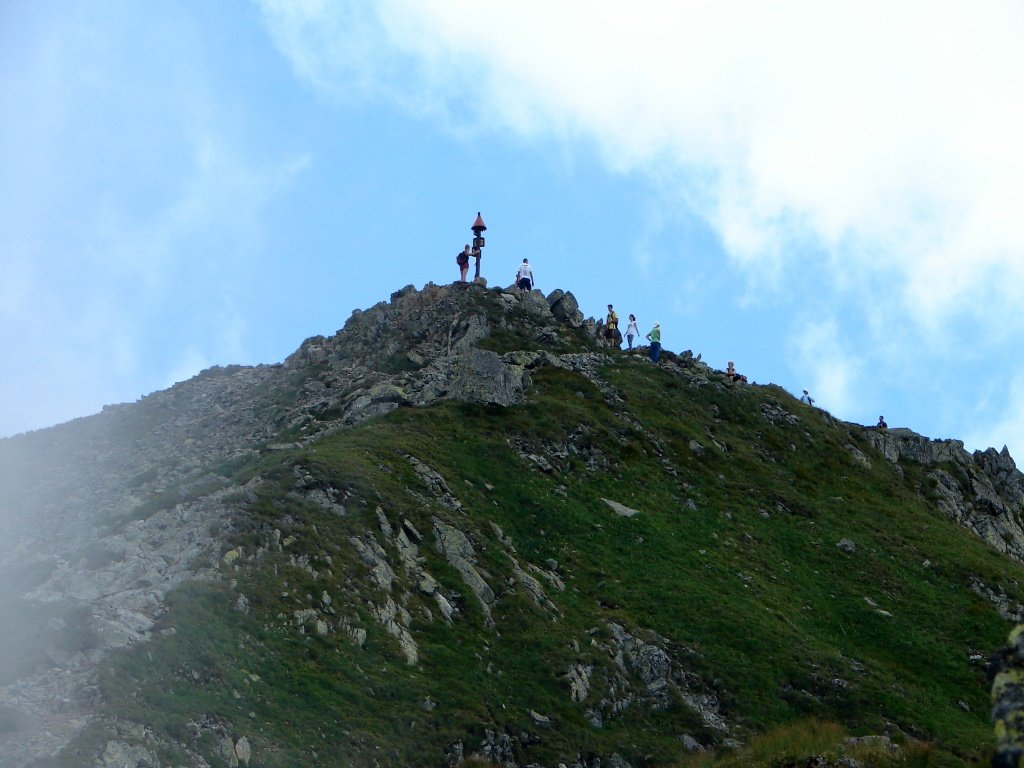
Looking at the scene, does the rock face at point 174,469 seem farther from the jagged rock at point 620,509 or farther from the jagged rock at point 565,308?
the jagged rock at point 620,509

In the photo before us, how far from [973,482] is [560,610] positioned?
4907 cm

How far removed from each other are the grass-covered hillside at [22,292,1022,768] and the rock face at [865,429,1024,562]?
211 inches

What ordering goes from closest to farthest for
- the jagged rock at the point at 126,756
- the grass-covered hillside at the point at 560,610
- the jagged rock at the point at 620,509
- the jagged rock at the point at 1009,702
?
the jagged rock at the point at 1009,702
the jagged rock at the point at 126,756
the grass-covered hillside at the point at 560,610
the jagged rock at the point at 620,509

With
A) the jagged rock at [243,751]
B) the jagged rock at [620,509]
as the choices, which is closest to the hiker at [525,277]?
the jagged rock at [620,509]

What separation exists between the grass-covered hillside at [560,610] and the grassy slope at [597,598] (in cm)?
13

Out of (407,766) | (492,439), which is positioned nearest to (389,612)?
(407,766)

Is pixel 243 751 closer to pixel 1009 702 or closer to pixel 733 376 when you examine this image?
pixel 1009 702

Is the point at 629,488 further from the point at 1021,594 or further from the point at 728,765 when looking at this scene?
the point at 728,765

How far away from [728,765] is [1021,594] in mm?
35542

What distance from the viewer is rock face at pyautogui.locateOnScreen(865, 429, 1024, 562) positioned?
73750 millimetres

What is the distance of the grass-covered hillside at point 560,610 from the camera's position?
102ft

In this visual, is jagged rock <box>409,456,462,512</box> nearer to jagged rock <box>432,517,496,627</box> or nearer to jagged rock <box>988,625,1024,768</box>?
jagged rock <box>432,517,496,627</box>

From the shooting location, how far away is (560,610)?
142ft

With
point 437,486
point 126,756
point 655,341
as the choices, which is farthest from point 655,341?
point 126,756
